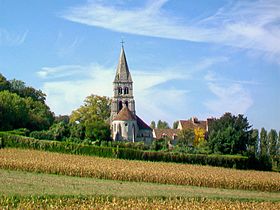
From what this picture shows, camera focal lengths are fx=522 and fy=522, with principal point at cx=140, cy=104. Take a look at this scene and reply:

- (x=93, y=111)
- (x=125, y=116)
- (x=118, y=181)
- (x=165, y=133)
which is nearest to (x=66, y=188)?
(x=118, y=181)

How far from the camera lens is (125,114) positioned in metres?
97.8

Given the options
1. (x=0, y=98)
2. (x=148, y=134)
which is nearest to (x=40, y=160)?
(x=0, y=98)

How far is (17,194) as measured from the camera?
2420cm

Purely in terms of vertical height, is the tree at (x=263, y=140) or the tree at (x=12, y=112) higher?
the tree at (x=12, y=112)

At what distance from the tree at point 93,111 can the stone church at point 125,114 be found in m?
3.10

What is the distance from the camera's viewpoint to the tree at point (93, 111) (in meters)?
105

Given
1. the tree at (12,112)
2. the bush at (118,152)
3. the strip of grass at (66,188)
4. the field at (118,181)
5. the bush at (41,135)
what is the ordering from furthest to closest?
the tree at (12,112), the bush at (41,135), the bush at (118,152), the field at (118,181), the strip of grass at (66,188)

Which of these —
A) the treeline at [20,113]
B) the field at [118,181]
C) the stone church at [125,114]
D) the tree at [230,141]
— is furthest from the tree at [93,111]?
the field at [118,181]

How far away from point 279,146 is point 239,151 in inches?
1321

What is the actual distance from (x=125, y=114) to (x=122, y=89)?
48.4 ft

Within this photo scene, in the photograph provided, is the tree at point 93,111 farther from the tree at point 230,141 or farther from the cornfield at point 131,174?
the cornfield at point 131,174

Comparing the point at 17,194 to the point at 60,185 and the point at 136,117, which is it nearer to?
the point at 60,185

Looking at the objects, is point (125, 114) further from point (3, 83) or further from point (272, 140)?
point (272, 140)

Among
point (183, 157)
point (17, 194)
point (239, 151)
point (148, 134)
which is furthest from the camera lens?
point (148, 134)
